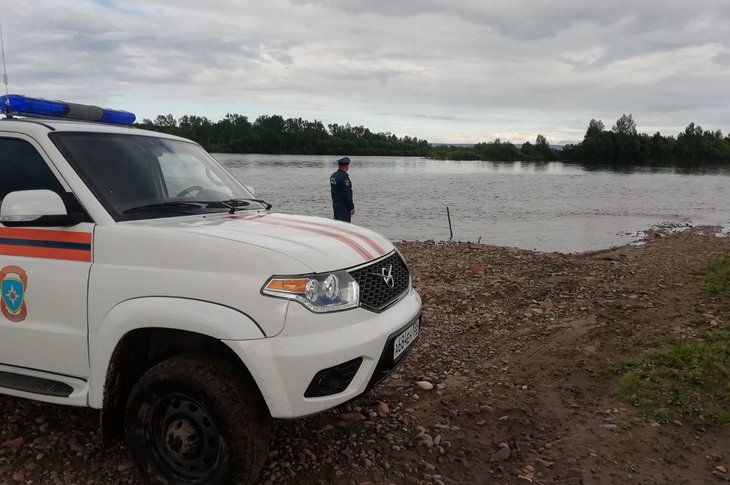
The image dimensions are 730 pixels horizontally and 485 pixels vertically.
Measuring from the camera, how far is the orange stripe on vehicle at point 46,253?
2902mm

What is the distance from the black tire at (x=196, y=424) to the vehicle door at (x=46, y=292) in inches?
18.4

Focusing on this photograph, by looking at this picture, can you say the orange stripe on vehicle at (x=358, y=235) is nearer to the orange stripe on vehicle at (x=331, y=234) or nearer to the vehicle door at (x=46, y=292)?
the orange stripe on vehicle at (x=331, y=234)

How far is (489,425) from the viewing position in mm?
3928

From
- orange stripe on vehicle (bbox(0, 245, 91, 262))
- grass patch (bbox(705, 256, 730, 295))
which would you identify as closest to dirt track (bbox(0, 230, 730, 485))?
grass patch (bbox(705, 256, 730, 295))

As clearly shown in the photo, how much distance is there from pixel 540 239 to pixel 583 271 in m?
9.87

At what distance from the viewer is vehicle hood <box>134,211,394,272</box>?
2812 mm

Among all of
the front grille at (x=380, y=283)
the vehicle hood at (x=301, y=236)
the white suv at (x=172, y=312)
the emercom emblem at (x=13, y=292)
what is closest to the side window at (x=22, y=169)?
the white suv at (x=172, y=312)

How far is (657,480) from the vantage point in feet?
10.4

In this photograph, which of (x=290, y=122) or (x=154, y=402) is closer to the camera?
(x=154, y=402)

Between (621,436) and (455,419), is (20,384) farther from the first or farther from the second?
(621,436)

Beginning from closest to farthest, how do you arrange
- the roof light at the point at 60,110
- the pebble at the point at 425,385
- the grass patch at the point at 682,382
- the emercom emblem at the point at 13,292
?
the emercom emblem at the point at 13,292, the roof light at the point at 60,110, the grass patch at the point at 682,382, the pebble at the point at 425,385

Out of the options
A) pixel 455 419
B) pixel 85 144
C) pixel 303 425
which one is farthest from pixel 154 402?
pixel 455 419

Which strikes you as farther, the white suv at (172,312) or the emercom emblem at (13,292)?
the emercom emblem at (13,292)

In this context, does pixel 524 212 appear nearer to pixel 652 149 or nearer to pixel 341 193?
pixel 341 193
